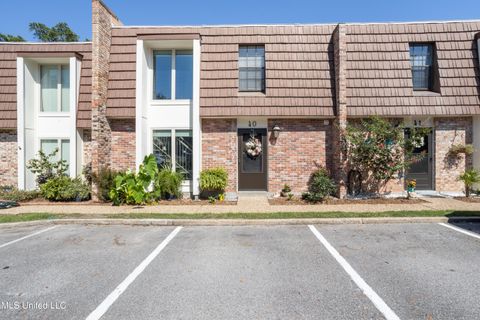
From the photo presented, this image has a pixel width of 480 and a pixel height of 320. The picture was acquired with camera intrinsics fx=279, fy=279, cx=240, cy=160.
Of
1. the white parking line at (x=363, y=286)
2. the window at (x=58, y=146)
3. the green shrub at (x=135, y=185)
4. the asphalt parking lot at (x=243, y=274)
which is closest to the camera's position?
the white parking line at (x=363, y=286)

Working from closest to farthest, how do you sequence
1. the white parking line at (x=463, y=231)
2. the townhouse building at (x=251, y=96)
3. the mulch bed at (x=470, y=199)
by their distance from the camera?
the white parking line at (x=463, y=231) < the mulch bed at (x=470, y=199) < the townhouse building at (x=251, y=96)

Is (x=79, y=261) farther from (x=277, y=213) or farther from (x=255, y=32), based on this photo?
(x=255, y=32)

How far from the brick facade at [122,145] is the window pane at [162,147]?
868 millimetres

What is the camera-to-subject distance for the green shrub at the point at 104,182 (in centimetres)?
984

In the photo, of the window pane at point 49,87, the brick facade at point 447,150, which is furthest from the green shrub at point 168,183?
the brick facade at point 447,150

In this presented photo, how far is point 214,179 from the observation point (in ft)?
32.5

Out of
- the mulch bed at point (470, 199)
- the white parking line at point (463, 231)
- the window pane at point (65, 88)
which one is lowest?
the white parking line at point (463, 231)

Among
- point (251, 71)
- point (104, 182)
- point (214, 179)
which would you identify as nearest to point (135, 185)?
point (104, 182)

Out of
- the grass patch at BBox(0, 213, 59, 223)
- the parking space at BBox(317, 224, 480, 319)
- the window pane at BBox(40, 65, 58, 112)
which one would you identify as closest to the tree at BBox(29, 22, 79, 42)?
the window pane at BBox(40, 65, 58, 112)

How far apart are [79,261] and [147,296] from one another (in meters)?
1.96

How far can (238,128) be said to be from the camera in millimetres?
10836

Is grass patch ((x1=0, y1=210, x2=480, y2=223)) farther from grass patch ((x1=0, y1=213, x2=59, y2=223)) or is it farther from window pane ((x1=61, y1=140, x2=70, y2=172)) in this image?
window pane ((x1=61, y1=140, x2=70, y2=172))

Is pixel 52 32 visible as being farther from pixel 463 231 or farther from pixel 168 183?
pixel 463 231

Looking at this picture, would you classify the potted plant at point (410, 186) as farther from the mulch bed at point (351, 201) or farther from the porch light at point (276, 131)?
the porch light at point (276, 131)
